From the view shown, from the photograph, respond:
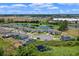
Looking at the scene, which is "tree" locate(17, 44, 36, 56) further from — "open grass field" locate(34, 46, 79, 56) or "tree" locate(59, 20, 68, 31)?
"tree" locate(59, 20, 68, 31)

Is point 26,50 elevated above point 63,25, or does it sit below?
below

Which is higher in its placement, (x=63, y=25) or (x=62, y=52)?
(x=63, y=25)

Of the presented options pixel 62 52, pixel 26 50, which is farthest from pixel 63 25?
pixel 26 50

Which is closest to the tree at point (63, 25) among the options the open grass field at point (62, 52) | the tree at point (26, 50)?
the open grass field at point (62, 52)

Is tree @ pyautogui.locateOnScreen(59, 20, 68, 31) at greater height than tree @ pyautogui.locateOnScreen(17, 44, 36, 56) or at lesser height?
greater

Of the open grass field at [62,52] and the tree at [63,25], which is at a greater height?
the tree at [63,25]

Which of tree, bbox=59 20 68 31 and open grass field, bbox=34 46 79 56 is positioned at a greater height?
tree, bbox=59 20 68 31

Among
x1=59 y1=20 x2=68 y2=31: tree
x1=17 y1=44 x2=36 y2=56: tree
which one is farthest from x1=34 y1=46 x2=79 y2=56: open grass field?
x1=59 y1=20 x2=68 y2=31: tree

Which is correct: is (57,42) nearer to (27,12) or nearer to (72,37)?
(72,37)

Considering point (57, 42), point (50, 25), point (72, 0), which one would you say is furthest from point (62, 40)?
point (72, 0)

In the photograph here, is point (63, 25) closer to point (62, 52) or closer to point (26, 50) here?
point (62, 52)

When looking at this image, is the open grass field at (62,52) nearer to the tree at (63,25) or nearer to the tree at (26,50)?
the tree at (26,50)
